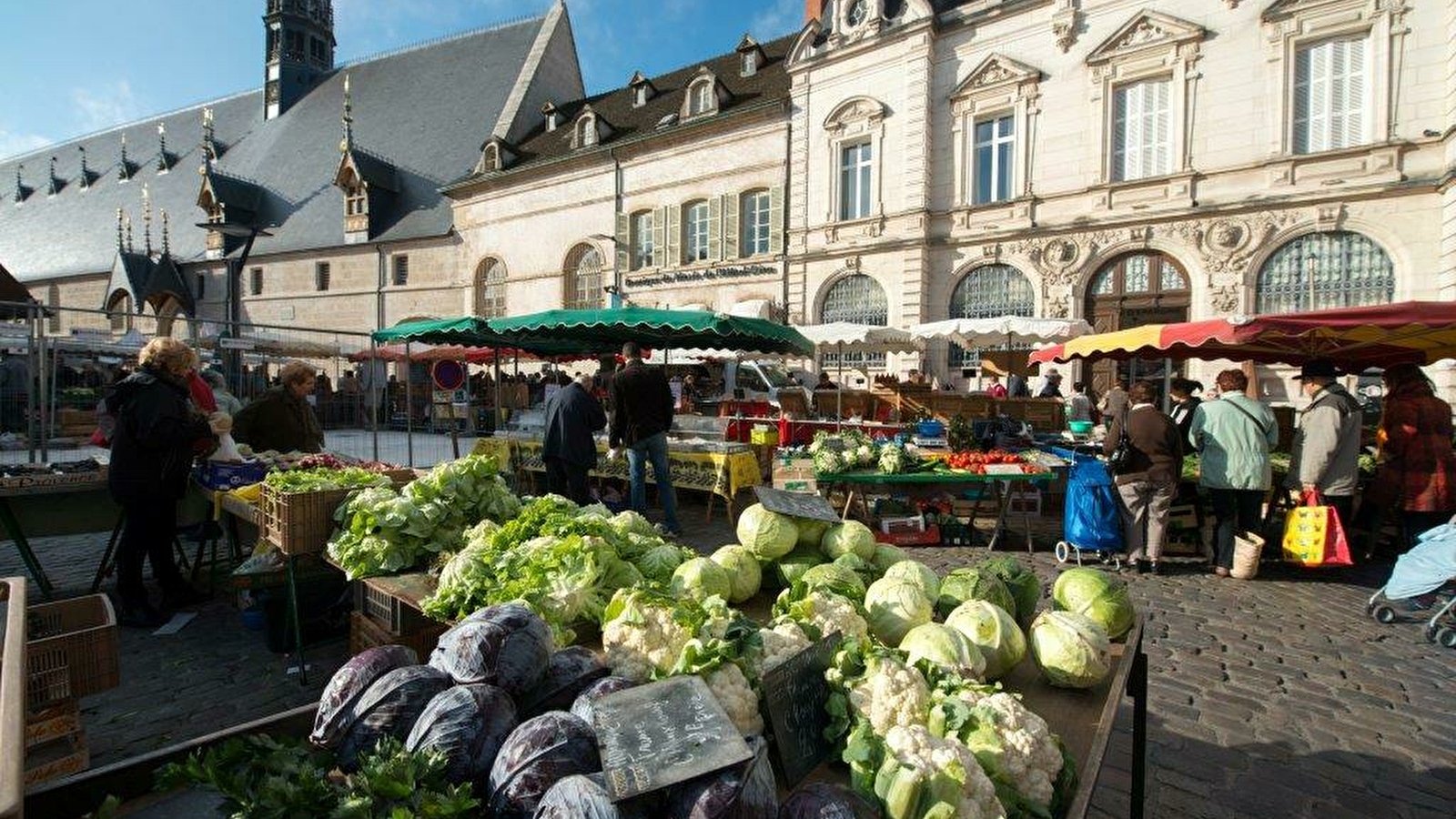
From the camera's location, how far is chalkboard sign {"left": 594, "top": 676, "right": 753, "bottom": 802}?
123cm

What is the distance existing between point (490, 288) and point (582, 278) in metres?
4.82

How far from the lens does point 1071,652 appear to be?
1982mm

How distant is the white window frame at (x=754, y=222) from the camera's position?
21.8 meters

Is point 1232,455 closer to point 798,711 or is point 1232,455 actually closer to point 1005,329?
point 798,711

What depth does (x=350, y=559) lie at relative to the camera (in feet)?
10.3

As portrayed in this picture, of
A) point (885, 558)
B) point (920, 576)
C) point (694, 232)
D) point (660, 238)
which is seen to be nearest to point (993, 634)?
point (920, 576)

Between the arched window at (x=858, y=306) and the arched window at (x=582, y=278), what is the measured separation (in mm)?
9808

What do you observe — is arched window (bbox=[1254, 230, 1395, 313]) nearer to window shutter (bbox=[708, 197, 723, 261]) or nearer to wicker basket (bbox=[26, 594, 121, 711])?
window shutter (bbox=[708, 197, 723, 261])

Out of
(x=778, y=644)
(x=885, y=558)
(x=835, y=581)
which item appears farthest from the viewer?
(x=885, y=558)

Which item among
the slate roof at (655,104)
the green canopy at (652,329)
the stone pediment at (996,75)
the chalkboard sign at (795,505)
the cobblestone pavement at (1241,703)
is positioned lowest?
the cobblestone pavement at (1241,703)

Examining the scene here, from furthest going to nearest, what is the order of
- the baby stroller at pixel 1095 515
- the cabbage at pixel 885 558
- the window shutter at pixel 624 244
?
the window shutter at pixel 624 244 → the baby stroller at pixel 1095 515 → the cabbage at pixel 885 558

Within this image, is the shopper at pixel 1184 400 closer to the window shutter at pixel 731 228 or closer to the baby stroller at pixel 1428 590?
the baby stroller at pixel 1428 590

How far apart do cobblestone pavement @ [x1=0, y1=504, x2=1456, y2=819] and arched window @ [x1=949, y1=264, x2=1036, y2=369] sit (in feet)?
39.8

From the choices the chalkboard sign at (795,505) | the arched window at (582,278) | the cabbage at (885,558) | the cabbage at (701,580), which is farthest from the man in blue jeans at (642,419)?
the arched window at (582,278)
